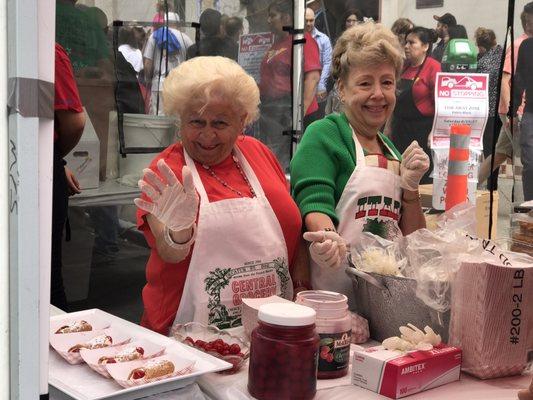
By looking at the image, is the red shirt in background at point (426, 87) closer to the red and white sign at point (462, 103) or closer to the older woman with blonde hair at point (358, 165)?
the red and white sign at point (462, 103)

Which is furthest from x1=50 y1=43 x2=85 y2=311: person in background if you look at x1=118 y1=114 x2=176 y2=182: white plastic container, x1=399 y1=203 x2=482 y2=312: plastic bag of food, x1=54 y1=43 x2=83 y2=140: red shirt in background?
x1=399 y1=203 x2=482 y2=312: plastic bag of food

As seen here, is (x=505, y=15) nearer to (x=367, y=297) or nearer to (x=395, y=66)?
(x=395, y=66)

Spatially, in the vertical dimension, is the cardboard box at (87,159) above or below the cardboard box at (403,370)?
above

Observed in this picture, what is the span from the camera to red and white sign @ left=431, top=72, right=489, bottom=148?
2955 millimetres

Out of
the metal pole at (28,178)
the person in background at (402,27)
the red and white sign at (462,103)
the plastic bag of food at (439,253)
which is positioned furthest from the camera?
the person in background at (402,27)

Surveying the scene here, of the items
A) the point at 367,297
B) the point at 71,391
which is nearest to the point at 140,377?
the point at 71,391

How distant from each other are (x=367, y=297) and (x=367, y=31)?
76 centimetres

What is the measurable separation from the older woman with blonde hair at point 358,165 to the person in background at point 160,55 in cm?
184

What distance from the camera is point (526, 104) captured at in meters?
3.11

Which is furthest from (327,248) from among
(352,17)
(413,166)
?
(352,17)

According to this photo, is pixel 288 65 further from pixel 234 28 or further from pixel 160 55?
pixel 160 55

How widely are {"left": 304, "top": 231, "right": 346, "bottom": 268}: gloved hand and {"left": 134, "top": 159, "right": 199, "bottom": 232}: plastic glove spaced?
0.27 m

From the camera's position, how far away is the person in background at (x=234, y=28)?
12.1 feet

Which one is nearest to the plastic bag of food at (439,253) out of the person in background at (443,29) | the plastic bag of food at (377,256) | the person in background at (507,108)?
the plastic bag of food at (377,256)
